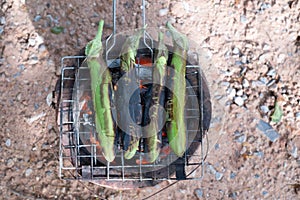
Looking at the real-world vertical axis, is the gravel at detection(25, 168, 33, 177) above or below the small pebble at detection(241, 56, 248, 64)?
below

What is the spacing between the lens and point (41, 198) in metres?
2.84

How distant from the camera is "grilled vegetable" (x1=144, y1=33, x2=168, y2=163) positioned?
2.23m

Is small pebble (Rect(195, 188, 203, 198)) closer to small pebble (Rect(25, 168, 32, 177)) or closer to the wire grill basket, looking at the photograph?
the wire grill basket

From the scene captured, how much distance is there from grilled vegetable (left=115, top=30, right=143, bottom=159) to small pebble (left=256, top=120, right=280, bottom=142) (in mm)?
1122

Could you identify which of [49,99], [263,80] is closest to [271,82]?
[263,80]

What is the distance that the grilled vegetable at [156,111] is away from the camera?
2.23 meters

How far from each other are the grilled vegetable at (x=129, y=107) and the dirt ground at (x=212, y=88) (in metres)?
0.74

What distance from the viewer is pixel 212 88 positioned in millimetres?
3018

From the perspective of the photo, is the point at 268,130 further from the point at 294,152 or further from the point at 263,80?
the point at 263,80

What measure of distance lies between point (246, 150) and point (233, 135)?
5.5 inches

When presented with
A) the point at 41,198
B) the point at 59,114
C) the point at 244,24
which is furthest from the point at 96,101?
the point at 244,24

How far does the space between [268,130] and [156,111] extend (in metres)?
1.11

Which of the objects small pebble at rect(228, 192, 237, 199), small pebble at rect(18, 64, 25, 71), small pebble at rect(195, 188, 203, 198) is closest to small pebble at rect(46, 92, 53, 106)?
small pebble at rect(18, 64, 25, 71)

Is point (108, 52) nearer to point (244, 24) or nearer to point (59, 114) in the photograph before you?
point (59, 114)
